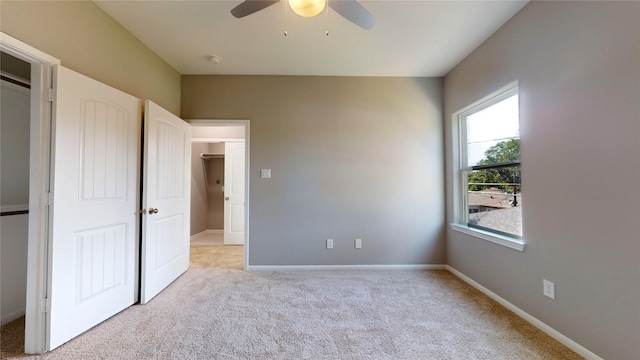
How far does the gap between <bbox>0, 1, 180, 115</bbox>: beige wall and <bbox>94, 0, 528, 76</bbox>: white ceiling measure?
0.40ft

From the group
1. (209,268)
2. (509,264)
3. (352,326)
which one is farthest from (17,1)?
(509,264)

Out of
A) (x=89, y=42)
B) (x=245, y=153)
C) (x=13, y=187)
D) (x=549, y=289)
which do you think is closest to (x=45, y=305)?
(x=13, y=187)

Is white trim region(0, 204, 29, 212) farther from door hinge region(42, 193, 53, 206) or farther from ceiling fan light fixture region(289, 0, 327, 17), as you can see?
ceiling fan light fixture region(289, 0, 327, 17)

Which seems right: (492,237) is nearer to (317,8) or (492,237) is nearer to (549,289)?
(549,289)

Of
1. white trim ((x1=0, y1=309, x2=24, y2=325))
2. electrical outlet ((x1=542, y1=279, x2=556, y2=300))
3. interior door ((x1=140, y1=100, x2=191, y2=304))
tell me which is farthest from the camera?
interior door ((x1=140, y1=100, x2=191, y2=304))

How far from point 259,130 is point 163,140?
1.07 meters

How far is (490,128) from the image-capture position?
98.0 inches

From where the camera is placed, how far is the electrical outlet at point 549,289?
1744 mm

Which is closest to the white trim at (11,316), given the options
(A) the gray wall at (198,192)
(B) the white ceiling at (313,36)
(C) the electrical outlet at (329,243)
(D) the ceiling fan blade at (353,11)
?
(B) the white ceiling at (313,36)

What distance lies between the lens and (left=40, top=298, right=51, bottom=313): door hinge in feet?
5.16

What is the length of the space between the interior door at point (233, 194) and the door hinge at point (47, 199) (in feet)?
9.59

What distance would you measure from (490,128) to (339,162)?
1.66m

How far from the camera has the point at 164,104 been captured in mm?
2811

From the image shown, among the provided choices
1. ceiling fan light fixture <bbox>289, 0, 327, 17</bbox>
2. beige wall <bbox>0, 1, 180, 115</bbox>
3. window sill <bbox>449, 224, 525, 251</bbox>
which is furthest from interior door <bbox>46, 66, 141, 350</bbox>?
window sill <bbox>449, 224, 525, 251</bbox>
